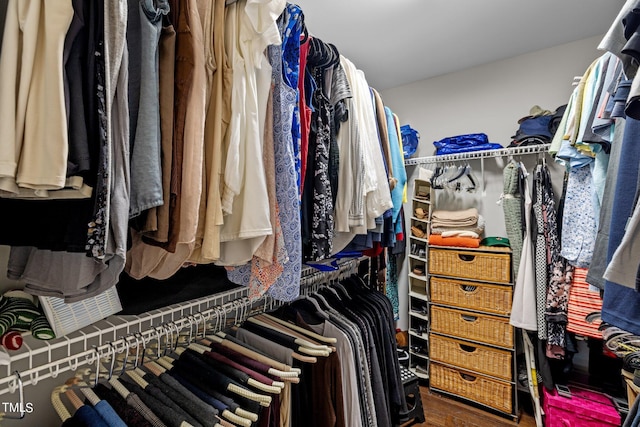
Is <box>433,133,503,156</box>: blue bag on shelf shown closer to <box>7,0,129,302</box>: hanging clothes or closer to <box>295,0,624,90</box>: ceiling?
<box>295,0,624,90</box>: ceiling

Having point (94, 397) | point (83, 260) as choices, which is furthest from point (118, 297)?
point (83, 260)

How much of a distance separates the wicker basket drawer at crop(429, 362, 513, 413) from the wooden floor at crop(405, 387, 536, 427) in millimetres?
64

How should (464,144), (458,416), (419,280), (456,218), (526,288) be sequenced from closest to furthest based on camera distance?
(526,288), (458,416), (456,218), (464,144), (419,280)

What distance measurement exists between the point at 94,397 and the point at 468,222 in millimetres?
2277

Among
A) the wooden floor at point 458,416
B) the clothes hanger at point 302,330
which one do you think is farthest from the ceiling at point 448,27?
the wooden floor at point 458,416

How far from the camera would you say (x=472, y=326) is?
2164mm

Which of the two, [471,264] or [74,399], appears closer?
[74,399]

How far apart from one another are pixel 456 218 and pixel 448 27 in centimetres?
127

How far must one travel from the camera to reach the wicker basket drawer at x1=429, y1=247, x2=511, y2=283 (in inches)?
81.2

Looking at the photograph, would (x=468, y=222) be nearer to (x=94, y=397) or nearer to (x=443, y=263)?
(x=443, y=263)

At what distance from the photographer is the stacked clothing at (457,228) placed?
2209 mm

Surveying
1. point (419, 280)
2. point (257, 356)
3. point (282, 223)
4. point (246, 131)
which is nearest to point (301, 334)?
point (257, 356)

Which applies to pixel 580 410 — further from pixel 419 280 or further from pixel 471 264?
pixel 419 280

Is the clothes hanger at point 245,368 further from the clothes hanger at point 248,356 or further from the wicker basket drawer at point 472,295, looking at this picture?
the wicker basket drawer at point 472,295
